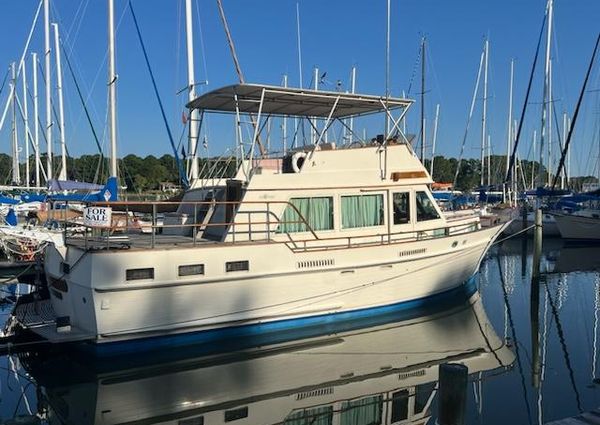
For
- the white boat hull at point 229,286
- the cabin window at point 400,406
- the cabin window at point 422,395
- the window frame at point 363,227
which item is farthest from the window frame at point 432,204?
the cabin window at point 400,406

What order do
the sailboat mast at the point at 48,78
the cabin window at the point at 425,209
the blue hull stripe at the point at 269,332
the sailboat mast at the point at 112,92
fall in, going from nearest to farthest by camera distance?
the blue hull stripe at the point at 269,332 < the cabin window at the point at 425,209 < the sailboat mast at the point at 112,92 < the sailboat mast at the point at 48,78

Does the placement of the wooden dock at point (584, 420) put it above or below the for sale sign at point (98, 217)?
below

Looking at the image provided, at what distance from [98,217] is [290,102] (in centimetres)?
518

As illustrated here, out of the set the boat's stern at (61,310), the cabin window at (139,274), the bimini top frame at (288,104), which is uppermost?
the bimini top frame at (288,104)

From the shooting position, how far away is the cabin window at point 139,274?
914cm

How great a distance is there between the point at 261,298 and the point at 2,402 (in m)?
4.50

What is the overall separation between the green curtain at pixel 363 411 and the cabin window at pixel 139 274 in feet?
12.9

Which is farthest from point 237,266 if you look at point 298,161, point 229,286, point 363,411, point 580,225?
point 580,225

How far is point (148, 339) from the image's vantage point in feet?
31.3

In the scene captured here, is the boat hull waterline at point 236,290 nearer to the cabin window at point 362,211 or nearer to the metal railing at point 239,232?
the metal railing at point 239,232

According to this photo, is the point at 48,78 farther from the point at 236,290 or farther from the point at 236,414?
the point at 236,414

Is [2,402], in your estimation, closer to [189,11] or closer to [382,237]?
[382,237]

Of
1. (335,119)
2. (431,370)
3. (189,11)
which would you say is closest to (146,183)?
(189,11)

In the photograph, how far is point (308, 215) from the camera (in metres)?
11.5
